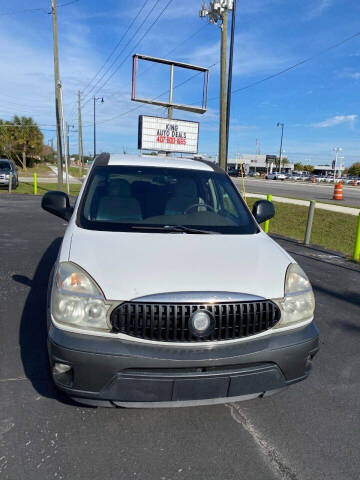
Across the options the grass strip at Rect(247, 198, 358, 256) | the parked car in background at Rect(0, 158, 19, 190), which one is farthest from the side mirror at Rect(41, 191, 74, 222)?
the parked car in background at Rect(0, 158, 19, 190)

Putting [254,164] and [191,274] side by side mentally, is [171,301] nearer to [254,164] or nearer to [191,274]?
[191,274]

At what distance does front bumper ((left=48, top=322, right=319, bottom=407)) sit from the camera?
6.93ft

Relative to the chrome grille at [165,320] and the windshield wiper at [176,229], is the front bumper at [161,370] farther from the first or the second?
the windshield wiper at [176,229]

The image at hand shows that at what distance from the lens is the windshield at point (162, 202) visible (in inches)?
127

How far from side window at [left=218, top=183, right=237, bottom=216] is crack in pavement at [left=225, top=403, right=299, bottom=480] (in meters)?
1.77

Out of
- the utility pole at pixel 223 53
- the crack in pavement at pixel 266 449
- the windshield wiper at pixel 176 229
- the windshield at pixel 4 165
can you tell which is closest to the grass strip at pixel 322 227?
the utility pole at pixel 223 53

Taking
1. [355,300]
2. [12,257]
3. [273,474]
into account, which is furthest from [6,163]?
[273,474]

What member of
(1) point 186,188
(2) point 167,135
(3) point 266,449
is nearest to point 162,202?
(1) point 186,188

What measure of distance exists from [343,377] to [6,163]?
74.9 feet

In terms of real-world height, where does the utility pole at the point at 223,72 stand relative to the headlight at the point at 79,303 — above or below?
above

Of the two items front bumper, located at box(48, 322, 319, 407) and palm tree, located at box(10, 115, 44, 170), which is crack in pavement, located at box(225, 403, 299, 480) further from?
palm tree, located at box(10, 115, 44, 170)

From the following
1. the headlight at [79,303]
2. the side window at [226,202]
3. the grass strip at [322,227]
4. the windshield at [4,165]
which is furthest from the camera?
the windshield at [4,165]

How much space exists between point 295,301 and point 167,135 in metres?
14.5

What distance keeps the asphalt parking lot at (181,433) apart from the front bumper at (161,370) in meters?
0.33
